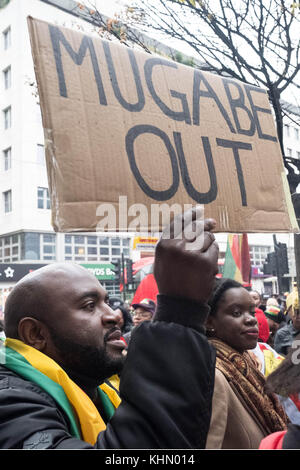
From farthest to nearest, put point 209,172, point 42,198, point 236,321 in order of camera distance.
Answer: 1. point 42,198
2. point 236,321
3. point 209,172

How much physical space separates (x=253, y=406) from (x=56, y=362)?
0.89 metres

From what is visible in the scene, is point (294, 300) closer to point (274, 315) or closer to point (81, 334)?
point (274, 315)

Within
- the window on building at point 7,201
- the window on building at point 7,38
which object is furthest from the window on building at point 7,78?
the window on building at point 7,201

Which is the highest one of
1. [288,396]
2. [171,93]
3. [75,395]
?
[171,93]

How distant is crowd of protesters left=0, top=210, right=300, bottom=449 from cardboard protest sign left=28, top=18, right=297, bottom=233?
1.04ft

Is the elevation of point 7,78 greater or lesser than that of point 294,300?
greater

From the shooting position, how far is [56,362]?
5.00 ft

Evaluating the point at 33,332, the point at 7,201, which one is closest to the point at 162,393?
the point at 33,332

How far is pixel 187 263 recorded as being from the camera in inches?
40.3

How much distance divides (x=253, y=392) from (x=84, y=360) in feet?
2.79

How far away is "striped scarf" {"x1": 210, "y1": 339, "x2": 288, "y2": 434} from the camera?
6.22 ft

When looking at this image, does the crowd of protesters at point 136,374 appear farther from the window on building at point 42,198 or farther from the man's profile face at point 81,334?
the window on building at point 42,198
